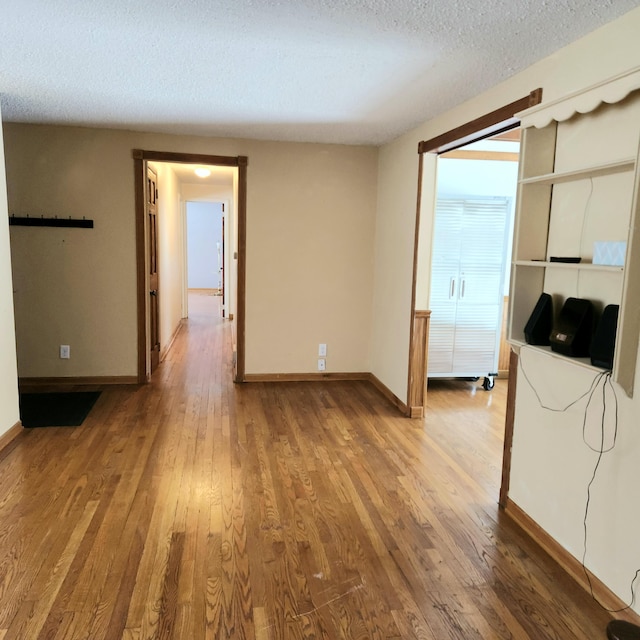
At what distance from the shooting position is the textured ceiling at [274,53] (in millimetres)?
1984

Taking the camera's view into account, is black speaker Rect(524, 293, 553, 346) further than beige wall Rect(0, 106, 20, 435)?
No

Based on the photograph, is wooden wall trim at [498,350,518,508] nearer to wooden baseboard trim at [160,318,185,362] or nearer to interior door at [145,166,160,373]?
interior door at [145,166,160,373]

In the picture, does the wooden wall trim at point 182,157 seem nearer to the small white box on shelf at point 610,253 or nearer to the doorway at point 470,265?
the doorway at point 470,265

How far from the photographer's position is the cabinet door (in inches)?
180

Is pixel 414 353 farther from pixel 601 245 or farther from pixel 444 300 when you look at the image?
pixel 601 245

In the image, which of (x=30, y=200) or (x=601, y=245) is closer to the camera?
(x=601, y=245)

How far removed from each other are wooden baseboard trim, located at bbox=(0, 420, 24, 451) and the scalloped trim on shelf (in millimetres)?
3459

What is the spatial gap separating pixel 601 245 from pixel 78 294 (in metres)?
4.13

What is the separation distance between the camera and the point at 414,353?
4000 millimetres

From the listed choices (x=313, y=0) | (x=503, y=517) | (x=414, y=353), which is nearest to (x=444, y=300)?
(x=414, y=353)

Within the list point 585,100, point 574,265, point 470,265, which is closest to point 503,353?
point 470,265

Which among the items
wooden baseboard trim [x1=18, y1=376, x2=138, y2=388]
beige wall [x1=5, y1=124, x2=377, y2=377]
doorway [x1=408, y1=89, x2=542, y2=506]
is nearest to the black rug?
wooden baseboard trim [x1=18, y1=376, x2=138, y2=388]

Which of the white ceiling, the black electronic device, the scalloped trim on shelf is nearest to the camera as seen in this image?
the scalloped trim on shelf

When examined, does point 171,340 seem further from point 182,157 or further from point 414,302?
point 414,302
